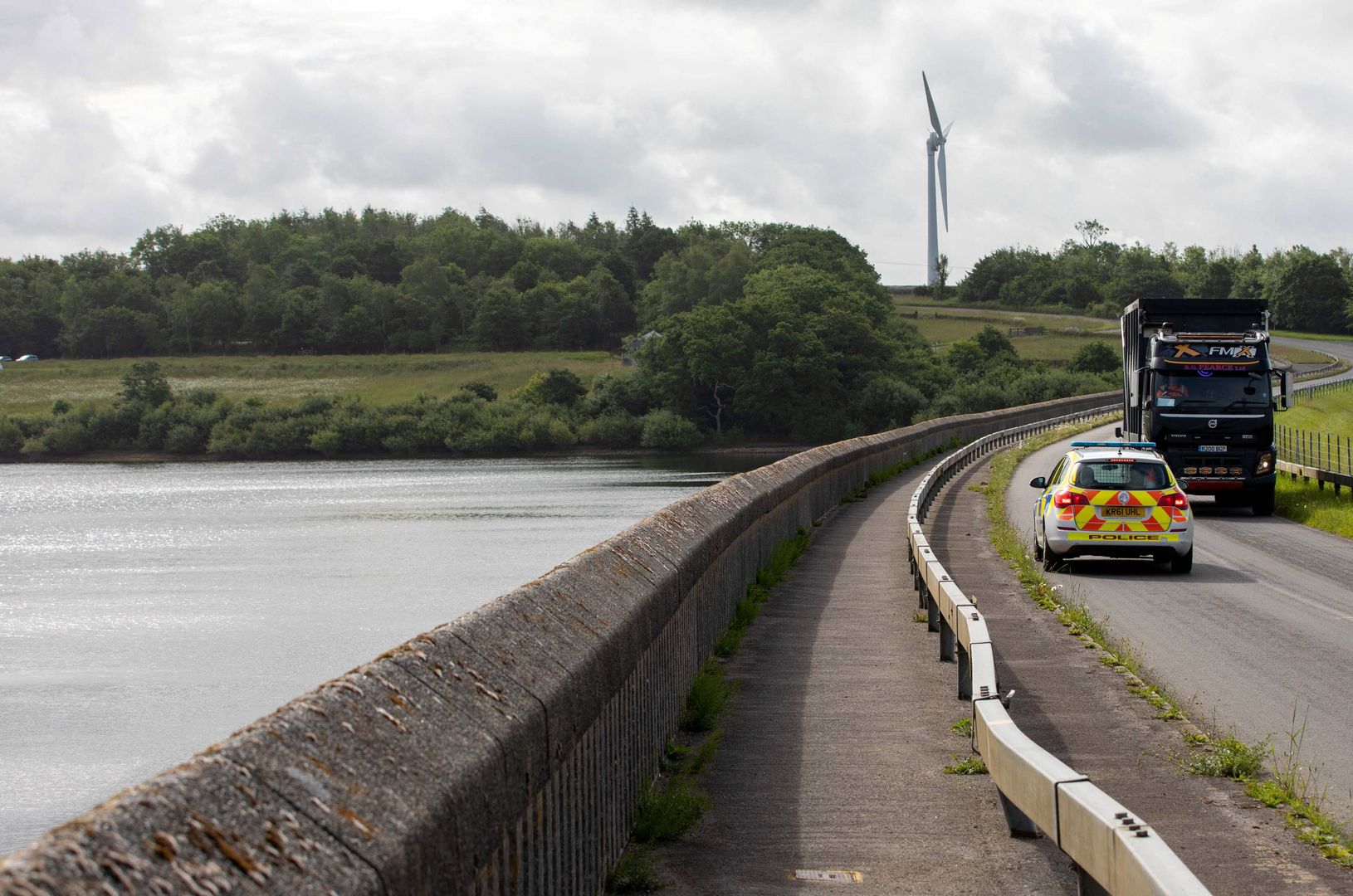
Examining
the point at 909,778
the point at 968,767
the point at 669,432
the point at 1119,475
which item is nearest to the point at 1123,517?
the point at 1119,475

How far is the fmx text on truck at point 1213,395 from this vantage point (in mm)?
26469

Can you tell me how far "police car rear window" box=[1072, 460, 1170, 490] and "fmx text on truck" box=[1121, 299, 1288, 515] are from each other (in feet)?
27.1

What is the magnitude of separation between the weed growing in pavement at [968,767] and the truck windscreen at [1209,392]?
20168 millimetres

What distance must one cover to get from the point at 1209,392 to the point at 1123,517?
380 inches

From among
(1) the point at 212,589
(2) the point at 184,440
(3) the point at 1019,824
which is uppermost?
(2) the point at 184,440

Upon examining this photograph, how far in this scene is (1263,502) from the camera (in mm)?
27453

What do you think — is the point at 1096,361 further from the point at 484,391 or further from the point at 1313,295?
the point at 1313,295

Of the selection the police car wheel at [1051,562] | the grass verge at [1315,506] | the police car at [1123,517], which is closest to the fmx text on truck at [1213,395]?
the grass verge at [1315,506]

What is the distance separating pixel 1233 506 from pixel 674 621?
76.6 ft

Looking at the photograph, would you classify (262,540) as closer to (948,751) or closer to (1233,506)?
(1233,506)

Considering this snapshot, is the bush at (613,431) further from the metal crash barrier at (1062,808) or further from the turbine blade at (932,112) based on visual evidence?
the metal crash barrier at (1062,808)

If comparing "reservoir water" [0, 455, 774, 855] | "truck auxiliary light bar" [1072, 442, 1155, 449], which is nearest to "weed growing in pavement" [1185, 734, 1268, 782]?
"truck auxiliary light bar" [1072, 442, 1155, 449]

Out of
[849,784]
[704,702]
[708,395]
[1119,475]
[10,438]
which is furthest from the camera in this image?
[10,438]

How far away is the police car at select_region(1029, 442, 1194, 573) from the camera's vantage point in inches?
718
